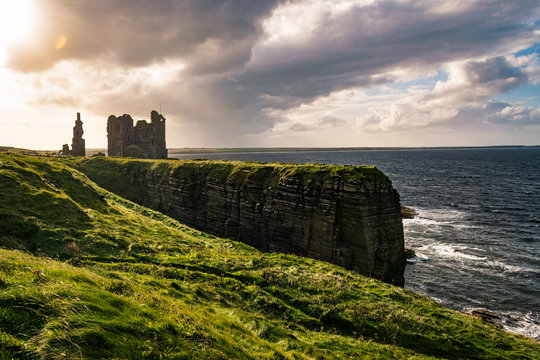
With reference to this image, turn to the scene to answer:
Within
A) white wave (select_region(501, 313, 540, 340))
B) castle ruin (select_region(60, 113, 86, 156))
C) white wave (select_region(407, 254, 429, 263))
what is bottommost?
white wave (select_region(501, 313, 540, 340))

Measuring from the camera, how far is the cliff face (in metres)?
27.4

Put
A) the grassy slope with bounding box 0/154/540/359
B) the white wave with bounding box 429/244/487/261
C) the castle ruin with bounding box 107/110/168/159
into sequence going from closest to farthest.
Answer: the grassy slope with bounding box 0/154/540/359 < the white wave with bounding box 429/244/487/261 < the castle ruin with bounding box 107/110/168/159

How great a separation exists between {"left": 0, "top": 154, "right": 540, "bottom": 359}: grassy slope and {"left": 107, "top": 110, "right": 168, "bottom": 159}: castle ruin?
64745mm

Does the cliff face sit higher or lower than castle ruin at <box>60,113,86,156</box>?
lower

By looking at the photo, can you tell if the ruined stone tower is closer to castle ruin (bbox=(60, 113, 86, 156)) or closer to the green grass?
castle ruin (bbox=(60, 113, 86, 156))

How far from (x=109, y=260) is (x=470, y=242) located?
51005mm

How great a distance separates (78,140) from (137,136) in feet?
57.0

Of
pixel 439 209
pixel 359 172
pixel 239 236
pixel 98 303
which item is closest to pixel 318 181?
pixel 359 172

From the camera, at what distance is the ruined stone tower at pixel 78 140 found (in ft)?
274

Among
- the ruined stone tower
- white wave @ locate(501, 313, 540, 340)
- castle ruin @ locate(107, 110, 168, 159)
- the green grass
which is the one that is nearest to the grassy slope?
white wave @ locate(501, 313, 540, 340)

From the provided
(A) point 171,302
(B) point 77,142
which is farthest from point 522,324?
(B) point 77,142

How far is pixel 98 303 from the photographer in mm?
7207

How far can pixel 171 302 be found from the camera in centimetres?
1038

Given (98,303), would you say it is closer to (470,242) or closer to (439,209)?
(470,242)
